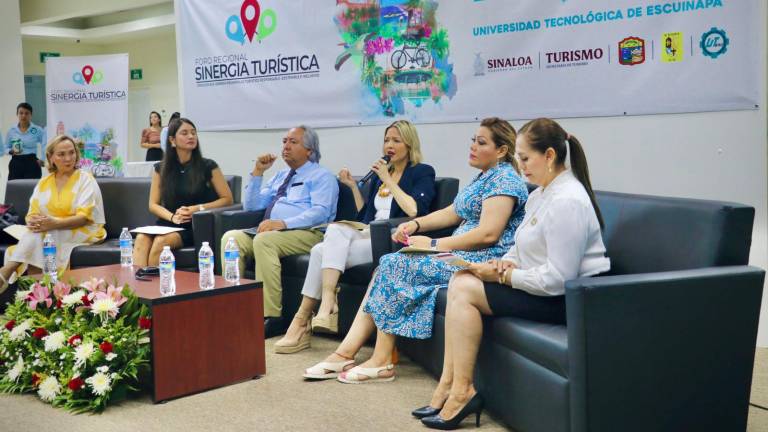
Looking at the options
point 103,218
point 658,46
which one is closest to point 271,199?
point 103,218

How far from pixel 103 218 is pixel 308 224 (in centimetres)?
151

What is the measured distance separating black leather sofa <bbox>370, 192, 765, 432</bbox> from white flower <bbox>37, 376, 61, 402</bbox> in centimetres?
180

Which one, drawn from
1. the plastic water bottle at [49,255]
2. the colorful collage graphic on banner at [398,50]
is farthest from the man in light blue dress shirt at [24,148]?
the colorful collage graphic on banner at [398,50]

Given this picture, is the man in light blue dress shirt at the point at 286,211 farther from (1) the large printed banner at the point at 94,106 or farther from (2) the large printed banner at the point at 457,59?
(1) the large printed banner at the point at 94,106

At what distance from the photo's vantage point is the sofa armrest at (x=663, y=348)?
2.34 m

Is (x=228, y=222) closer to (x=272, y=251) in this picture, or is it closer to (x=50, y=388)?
(x=272, y=251)

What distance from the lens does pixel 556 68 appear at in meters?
4.26

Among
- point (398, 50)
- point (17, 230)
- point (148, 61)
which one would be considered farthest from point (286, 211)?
point (148, 61)

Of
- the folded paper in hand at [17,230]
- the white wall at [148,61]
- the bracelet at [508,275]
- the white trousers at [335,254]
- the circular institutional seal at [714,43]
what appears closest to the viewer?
the bracelet at [508,275]

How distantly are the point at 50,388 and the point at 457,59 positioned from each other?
107 inches

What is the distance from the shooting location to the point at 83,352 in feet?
10.3

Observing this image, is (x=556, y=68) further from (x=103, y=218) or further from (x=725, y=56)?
(x=103, y=218)

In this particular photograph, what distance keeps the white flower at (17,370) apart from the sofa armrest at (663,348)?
90.5 inches

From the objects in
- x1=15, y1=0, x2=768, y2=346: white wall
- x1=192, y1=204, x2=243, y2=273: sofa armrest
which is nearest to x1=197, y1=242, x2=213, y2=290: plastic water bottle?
x1=192, y1=204, x2=243, y2=273: sofa armrest
